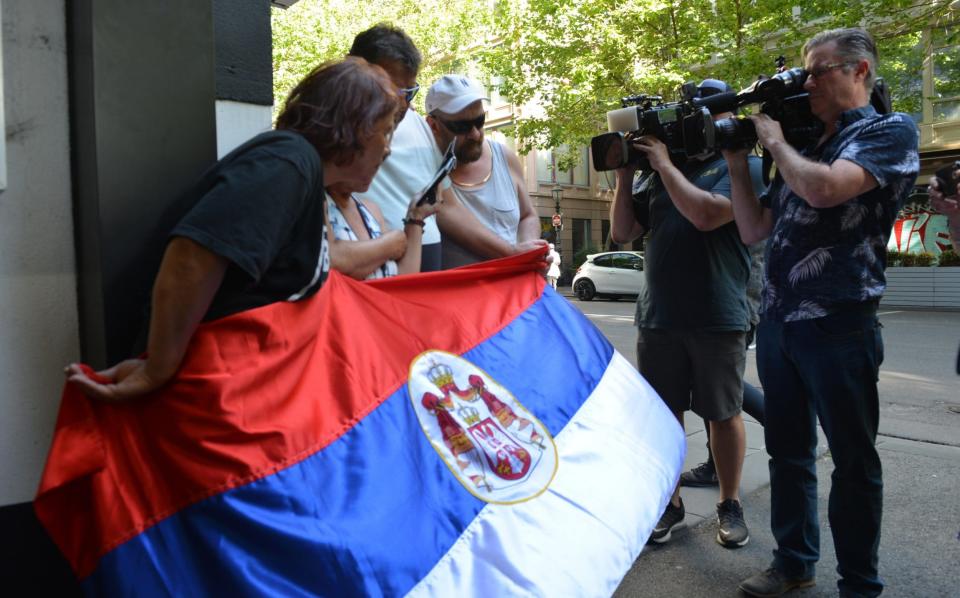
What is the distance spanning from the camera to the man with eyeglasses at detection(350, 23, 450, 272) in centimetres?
295

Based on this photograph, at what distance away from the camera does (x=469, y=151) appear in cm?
315

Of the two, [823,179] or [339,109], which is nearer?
[339,109]

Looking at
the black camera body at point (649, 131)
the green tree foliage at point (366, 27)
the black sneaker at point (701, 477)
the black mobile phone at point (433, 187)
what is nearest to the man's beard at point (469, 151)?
the black camera body at point (649, 131)

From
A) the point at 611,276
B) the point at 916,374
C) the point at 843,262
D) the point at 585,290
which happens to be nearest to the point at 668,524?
the point at 843,262

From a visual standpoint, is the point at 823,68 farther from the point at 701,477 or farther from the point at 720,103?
the point at 701,477

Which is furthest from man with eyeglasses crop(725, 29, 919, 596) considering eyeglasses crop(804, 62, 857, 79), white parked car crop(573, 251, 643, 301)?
white parked car crop(573, 251, 643, 301)

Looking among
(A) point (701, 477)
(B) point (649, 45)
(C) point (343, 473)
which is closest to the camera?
(C) point (343, 473)

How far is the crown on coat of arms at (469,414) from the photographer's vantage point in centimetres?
195

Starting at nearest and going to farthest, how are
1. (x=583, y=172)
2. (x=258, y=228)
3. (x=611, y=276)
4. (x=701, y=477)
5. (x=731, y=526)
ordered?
1. (x=258, y=228)
2. (x=731, y=526)
3. (x=701, y=477)
4. (x=611, y=276)
5. (x=583, y=172)

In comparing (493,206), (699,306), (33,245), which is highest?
(493,206)

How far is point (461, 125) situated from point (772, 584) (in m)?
2.13

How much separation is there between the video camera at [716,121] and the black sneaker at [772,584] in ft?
5.30

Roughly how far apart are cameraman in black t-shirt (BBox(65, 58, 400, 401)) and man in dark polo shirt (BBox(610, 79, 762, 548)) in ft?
6.04

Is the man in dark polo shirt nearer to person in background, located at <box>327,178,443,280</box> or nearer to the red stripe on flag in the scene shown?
person in background, located at <box>327,178,443,280</box>
